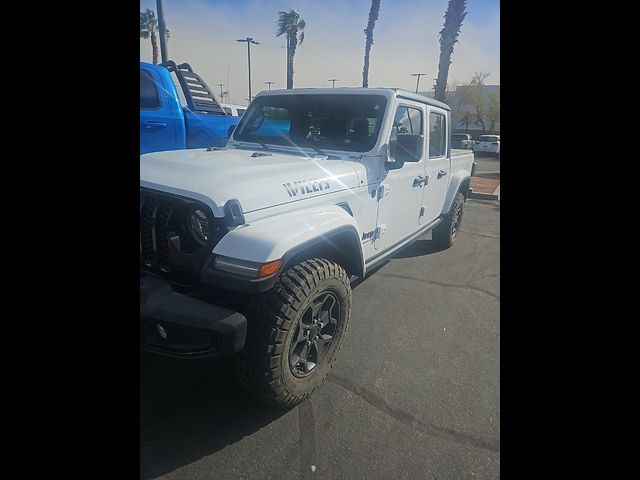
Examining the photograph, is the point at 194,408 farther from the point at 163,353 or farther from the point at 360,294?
the point at 360,294

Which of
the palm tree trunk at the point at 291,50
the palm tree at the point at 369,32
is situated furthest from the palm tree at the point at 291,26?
the palm tree at the point at 369,32

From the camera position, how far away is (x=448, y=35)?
1562cm

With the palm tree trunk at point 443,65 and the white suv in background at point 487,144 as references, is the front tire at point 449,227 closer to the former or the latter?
the palm tree trunk at point 443,65

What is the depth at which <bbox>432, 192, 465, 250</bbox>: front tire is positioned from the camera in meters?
5.23

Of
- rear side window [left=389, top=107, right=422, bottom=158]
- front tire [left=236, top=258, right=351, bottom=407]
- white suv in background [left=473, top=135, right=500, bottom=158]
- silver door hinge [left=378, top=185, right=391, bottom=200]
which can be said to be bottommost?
front tire [left=236, top=258, right=351, bottom=407]

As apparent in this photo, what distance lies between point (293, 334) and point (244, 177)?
0.93 m

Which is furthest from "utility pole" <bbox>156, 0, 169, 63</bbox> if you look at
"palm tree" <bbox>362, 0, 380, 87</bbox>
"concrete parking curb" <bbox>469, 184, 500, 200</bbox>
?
"palm tree" <bbox>362, 0, 380, 87</bbox>

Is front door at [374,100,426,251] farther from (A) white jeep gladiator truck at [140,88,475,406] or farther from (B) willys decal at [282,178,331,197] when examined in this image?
(B) willys decal at [282,178,331,197]

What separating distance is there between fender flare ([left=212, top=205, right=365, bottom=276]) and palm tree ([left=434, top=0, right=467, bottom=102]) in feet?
51.1

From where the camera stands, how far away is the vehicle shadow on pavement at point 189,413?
6.17ft
